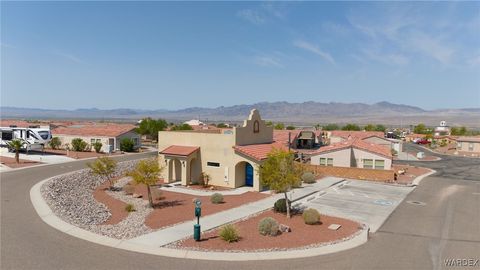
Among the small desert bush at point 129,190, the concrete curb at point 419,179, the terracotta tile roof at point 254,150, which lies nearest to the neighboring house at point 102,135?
the small desert bush at point 129,190

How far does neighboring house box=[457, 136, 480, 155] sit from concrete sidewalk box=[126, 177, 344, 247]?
47136 millimetres

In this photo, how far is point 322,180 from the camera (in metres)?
33.4

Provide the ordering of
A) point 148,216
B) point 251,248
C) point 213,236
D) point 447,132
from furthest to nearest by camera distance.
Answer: point 447,132 → point 148,216 → point 213,236 → point 251,248

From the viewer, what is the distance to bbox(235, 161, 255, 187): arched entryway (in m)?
29.2

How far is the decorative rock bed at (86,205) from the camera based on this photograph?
17823 mm

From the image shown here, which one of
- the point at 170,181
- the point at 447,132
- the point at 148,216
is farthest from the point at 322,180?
the point at 447,132

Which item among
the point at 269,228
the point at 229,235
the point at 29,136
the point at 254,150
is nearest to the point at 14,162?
the point at 29,136

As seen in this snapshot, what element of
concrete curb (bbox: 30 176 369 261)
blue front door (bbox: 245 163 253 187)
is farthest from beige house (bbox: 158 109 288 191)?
concrete curb (bbox: 30 176 369 261)

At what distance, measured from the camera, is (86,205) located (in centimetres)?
2288

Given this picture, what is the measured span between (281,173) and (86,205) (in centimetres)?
1285

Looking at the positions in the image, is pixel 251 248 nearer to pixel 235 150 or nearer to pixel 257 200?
pixel 257 200

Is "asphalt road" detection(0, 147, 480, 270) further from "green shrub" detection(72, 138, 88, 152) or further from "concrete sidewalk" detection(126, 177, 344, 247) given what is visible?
"green shrub" detection(72, 138, 88, 152)

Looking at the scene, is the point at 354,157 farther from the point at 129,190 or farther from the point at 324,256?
the point at 324,256

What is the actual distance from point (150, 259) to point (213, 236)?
373cm
